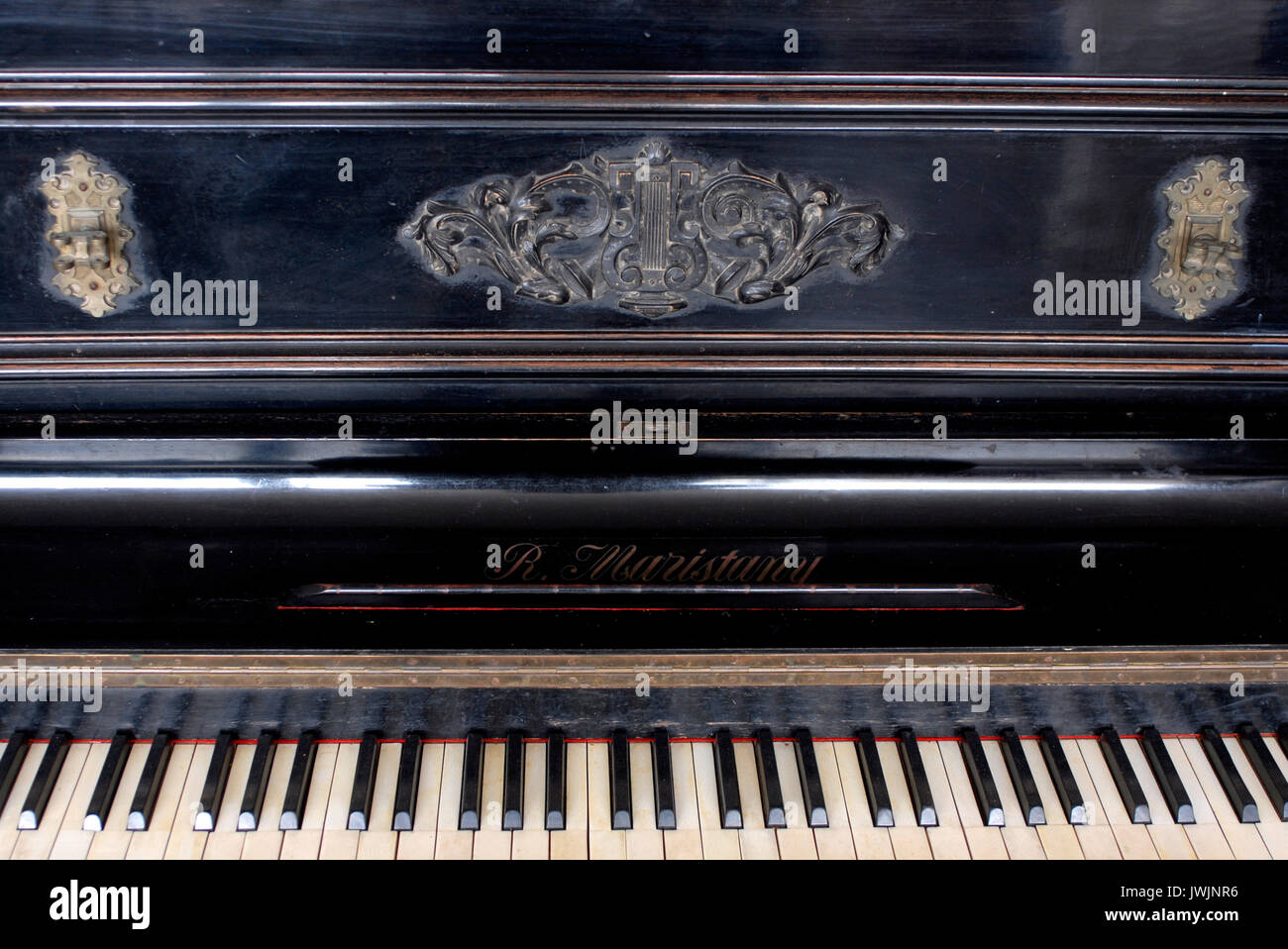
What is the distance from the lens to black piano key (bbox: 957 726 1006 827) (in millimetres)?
1877

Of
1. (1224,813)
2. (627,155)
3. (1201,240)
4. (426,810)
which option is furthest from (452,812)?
(1201,240)

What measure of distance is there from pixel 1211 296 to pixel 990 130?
1.75 feet

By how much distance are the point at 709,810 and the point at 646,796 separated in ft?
0.40

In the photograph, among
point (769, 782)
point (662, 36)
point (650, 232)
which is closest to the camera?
point (662, 36)

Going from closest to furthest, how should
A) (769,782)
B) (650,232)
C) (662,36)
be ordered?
(662,36) < (650,232) < (769,782)

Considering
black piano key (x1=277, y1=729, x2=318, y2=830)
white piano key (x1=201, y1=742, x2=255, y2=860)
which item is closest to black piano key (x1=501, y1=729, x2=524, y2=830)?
black piano key (x1=277, y1=729, x2=318, y2=830)

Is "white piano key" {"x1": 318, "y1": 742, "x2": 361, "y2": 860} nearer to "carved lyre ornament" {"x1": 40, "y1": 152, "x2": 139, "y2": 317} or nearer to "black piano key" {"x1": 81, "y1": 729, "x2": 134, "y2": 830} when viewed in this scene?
"black piano key" {"x1": 81, "y1": 729, "x2": 134, "y2": 830}

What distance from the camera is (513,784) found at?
1885 mm

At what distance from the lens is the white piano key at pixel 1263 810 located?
6.26 feet

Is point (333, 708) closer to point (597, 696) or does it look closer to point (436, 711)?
point (436, 711)

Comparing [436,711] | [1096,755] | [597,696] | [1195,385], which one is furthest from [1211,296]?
[436,711]

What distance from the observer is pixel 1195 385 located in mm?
1951

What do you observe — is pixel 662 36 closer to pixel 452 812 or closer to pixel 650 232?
pixel 650 232
